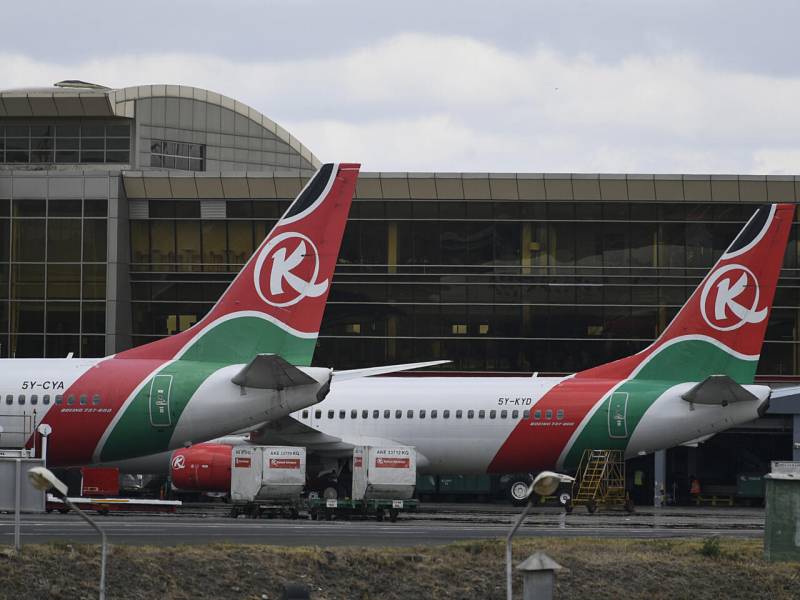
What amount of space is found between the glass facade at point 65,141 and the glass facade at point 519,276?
1734 centimetres

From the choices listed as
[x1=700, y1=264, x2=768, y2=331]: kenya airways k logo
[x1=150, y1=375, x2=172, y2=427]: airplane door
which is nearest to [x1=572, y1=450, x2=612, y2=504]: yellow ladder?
[x1=700, y1=264, x2=768, y2=331]: kenya airways k logo

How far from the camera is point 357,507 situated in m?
38.0

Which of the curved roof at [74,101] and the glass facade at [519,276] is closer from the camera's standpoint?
the glass facade at [519,276]

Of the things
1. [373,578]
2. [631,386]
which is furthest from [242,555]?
[631,386]

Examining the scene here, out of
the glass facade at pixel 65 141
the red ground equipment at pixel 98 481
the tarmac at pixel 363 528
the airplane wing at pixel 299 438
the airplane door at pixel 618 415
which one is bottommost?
the tarmac at pixel 363 528

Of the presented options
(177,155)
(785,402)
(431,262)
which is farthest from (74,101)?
(785,402)

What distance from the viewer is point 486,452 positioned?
1773 inches

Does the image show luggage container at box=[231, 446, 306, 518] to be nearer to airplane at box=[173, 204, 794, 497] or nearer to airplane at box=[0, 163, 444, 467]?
airplane at box=[173, 204, 794, 497]

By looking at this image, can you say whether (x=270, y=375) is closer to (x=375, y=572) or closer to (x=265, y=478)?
(x=265, y=478)

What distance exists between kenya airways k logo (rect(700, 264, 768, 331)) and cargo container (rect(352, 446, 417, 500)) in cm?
1096

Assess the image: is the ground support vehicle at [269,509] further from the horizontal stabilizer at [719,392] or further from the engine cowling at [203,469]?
the horizontal stabilizer at [719,392]

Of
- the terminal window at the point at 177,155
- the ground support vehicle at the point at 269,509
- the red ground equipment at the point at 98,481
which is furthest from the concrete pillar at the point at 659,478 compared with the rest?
the terminal window at the point at 177,155

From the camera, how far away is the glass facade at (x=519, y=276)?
204 ft

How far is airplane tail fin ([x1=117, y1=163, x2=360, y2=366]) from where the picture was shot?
1259 inches
